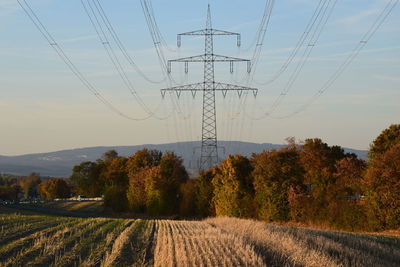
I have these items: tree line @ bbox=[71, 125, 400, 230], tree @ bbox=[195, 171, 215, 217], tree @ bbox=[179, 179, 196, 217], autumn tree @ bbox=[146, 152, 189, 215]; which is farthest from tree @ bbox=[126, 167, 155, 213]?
tree @ bbox=[195, 171, 215, 217]

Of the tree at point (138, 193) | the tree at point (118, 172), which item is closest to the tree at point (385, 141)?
the tree at point (138, 193)

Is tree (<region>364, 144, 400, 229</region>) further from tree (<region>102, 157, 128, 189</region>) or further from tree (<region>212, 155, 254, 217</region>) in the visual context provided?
tree (<region>102, 157, 128, 189</region>)

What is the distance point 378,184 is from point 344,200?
27.1 feet

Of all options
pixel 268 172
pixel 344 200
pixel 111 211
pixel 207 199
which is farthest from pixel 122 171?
pixel 344 200

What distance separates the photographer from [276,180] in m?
83.1

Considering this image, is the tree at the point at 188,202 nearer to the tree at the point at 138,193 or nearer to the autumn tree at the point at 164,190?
the autumn tree at the point at 164,190

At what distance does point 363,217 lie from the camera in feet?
224

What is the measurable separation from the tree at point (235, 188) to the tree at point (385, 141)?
22081 mm

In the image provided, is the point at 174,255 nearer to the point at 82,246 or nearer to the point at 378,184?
the point at 82,246

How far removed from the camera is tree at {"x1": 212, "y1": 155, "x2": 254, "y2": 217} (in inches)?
3514

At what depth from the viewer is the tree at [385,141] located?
240ft

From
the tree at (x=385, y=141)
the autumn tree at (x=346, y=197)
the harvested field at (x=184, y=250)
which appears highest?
the tree at (x=385, y=141)

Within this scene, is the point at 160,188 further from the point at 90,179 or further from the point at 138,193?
the point at 90,179

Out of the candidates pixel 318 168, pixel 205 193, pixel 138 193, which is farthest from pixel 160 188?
pixel 318 168
